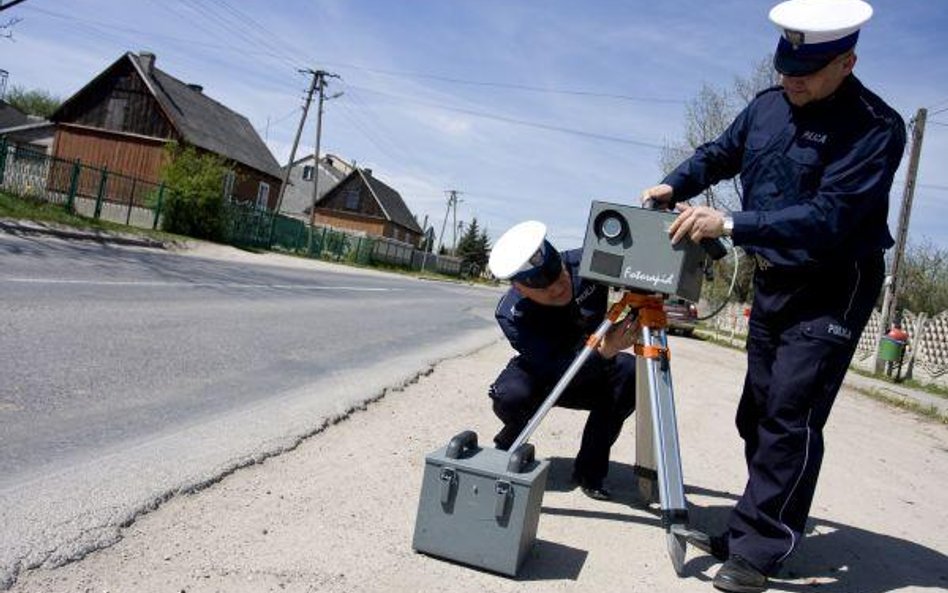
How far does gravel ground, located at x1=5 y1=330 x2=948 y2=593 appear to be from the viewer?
2734 mm

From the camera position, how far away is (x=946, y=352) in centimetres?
2161

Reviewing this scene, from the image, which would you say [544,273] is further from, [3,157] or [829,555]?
[3,157]

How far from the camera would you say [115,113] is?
4384cm

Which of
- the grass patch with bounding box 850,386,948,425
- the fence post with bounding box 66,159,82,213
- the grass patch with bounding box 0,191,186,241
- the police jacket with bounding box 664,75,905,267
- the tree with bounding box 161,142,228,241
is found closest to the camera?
the police jacket with bounding box 664,75,905,267

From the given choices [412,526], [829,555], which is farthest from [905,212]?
[412,526]

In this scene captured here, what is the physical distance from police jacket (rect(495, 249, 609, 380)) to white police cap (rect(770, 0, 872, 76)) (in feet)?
4.21

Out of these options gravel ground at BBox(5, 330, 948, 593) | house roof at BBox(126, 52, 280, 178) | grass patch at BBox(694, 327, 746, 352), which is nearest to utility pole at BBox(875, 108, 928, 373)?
grass patch at BBox(694, 327, 746, 352)

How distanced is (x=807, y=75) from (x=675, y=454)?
5.14ft

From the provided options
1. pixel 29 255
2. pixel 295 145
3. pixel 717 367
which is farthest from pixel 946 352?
pixel 295 145

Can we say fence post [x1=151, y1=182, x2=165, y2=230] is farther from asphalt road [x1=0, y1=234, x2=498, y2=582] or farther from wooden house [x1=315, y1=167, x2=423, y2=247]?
wooden house [x1=315, y1=167, x2=423, y2=247]

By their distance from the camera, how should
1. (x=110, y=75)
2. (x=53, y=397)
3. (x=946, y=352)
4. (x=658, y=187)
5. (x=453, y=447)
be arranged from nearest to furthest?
(x=453, y=447) < (x=658, y=187) < (x=53, y=397) < (x=946, y=352) < (x=110, y=75)

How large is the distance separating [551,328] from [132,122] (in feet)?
145

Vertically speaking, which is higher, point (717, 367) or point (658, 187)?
point (658, 187)

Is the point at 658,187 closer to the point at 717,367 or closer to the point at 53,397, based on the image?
the point at 53,397
